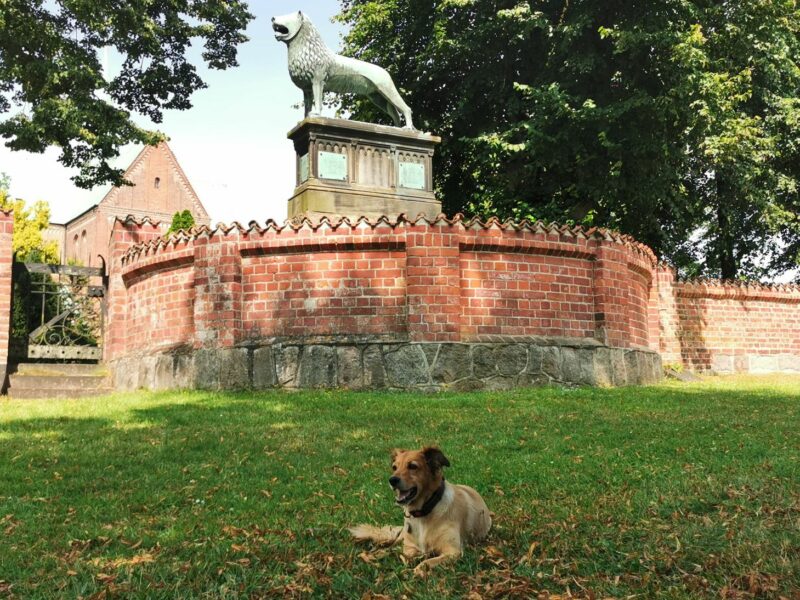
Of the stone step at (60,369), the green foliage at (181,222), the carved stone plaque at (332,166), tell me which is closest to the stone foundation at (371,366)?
the stone step at (60,369)

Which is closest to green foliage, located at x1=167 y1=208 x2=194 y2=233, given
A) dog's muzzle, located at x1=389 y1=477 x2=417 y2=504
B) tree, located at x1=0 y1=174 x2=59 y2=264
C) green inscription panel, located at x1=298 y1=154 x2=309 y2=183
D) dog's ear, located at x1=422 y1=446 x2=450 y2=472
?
green inscription panel, located at x1=298 y1=154 x2=309 y2=183

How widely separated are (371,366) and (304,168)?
509 cm

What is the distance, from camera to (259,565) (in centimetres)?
390

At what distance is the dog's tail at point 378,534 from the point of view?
4.25 meters

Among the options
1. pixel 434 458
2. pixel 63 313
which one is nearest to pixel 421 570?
pixel 434 458

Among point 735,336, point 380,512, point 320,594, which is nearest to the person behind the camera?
point 320,594

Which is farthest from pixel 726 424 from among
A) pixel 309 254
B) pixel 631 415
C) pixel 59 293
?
pixel 59 293

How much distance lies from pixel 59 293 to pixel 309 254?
19.5 ft

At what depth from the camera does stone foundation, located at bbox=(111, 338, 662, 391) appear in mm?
11922

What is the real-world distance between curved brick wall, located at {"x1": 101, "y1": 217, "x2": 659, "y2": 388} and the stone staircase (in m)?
0.92

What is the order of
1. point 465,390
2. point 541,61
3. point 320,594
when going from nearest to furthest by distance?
→ point 320,594 → point 465,390 → point 541,61

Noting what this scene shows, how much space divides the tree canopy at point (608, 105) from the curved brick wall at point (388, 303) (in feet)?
25.6

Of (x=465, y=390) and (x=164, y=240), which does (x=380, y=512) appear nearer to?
(x=465, y=390)

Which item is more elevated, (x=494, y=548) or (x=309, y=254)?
(x=309, y=254)
